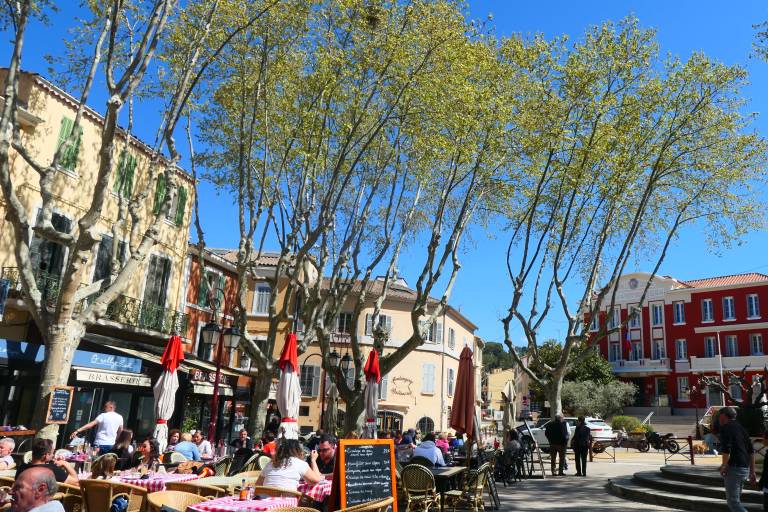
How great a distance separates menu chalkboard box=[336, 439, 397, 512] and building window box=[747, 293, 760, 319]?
157 ft

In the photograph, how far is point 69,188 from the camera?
1722 centimetres

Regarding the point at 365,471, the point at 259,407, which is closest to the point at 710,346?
the point at 259,407

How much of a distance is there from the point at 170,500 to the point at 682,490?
9.97 metres

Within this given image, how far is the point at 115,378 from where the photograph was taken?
15953 mm

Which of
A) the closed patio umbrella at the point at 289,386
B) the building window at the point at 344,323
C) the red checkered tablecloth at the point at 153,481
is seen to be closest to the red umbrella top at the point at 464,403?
the closed patio umbrella at the point at 289,386

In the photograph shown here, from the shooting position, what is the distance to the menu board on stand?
6301mm

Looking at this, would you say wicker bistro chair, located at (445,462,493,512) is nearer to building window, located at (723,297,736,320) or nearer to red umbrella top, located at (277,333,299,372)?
red umbrella top, located at (277,333,299,372)

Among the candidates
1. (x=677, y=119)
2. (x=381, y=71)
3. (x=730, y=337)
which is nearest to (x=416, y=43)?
A: (x=381, y=71)

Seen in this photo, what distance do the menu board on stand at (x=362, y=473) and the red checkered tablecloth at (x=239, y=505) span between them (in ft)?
1.81

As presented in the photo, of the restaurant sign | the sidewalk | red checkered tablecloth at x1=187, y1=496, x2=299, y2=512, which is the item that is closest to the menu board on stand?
red checkered tablecloth at x1=187, y1=496, x2=299, y2=512

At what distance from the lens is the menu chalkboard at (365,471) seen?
6340mm

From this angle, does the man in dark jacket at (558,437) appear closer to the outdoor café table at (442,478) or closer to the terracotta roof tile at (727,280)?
the outdoor café table at (442,478)

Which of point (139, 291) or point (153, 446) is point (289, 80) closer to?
point (139, 291)

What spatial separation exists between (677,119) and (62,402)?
18935 mm
